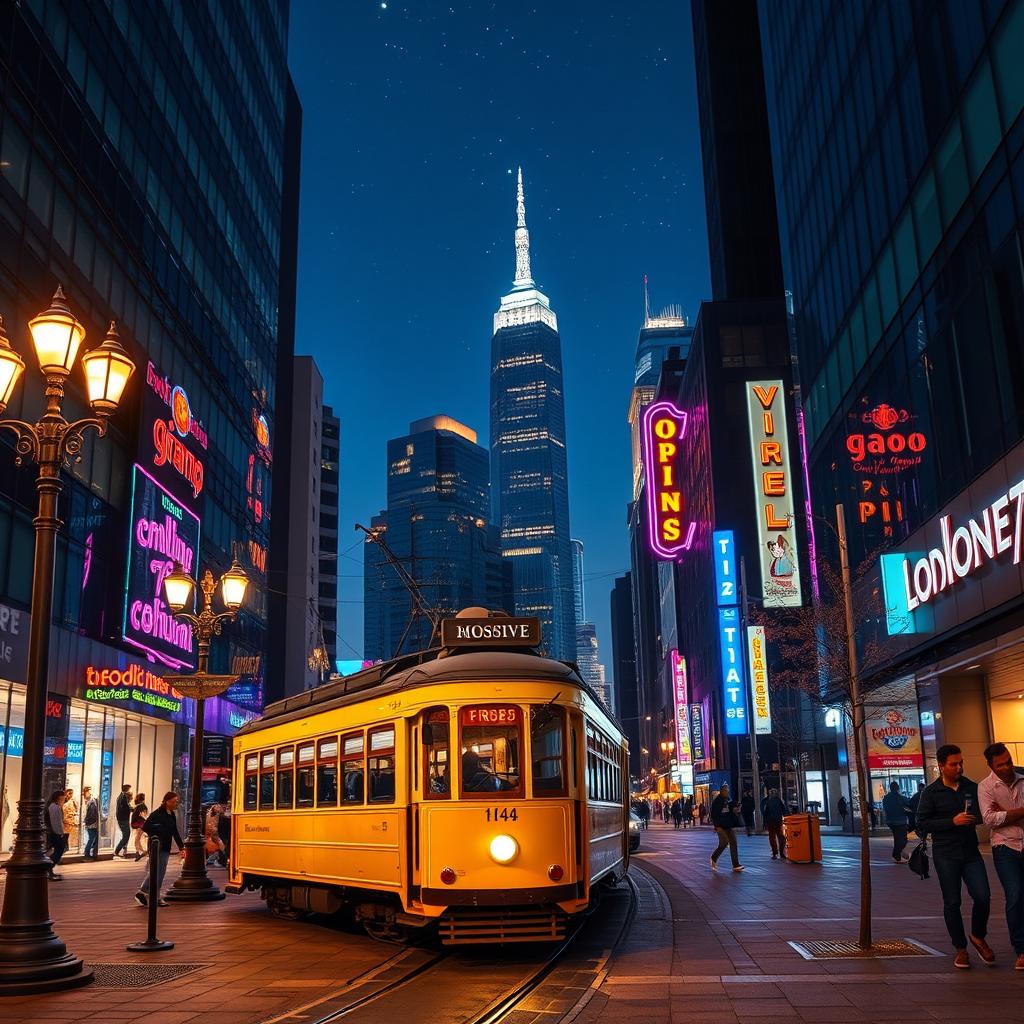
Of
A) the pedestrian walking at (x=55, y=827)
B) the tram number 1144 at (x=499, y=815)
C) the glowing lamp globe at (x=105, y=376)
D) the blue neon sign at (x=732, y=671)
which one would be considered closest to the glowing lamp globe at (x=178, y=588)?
the pedestrian walking at (x=55, y=827)

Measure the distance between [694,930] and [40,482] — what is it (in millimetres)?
8832

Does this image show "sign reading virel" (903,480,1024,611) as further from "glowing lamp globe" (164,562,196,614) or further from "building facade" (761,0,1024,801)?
"glowing lamp globe" (164,562,196,614)

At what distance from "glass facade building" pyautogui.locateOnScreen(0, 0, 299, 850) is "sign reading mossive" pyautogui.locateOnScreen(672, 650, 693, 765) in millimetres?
43155

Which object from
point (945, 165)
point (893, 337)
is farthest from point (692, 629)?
point (945, 165)

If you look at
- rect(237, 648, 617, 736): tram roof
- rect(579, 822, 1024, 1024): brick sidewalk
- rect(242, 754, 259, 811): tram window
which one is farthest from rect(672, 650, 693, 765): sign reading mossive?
rect(237, 648, 617, 736): tram roof

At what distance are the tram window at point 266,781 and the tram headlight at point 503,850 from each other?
5614 millimetres

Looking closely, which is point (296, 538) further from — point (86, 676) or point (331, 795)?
point (331, 795)

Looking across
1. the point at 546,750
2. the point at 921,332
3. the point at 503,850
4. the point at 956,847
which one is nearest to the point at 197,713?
the point at 546,750

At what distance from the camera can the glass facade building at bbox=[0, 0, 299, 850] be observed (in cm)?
2662

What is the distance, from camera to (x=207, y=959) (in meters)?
11.4

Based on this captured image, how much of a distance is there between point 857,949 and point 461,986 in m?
4.01

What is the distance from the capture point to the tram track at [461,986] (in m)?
8.25

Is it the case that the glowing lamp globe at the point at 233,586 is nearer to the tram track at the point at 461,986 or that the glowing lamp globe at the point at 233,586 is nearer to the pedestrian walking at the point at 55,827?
the pedestrian walking at the point at 55,827

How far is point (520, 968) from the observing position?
1059cm
